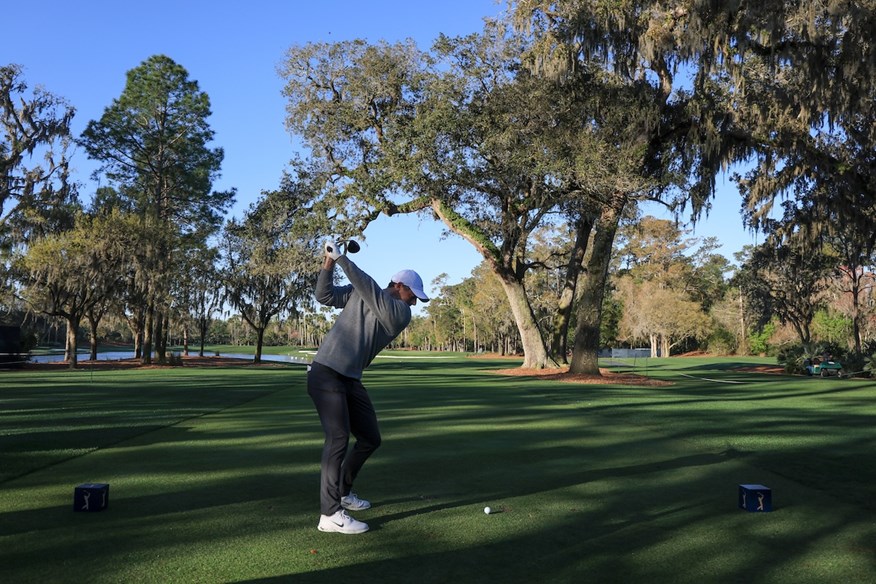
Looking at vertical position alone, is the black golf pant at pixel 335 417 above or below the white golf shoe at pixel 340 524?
above

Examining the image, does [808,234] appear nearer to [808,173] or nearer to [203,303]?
[808,173]

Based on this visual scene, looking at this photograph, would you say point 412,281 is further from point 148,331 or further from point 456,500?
point 148,331

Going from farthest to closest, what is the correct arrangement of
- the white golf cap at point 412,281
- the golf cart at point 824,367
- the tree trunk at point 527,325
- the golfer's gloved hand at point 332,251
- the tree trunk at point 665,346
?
1. the tree trunk at point 665,346
2. the tree trunk at point 527,325
3. the golf cart at point 824,367
4. the white golf cap at point 412,281
5. the golfer's gloved hand at point 332,251

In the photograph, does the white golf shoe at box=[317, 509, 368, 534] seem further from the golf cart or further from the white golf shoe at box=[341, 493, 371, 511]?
the golf cart

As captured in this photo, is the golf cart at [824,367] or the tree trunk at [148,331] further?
the tree trunk at [148,331]

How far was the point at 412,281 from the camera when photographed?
5824mm

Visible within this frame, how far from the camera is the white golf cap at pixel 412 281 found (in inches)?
226

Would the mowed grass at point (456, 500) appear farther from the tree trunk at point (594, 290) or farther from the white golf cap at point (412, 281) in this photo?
the tree trunk at point (594, 290)

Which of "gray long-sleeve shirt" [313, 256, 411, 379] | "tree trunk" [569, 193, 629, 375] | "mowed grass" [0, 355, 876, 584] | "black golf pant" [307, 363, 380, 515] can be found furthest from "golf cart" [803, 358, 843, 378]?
"gray long-sleeve shirt" [313, 256, 411, 379]

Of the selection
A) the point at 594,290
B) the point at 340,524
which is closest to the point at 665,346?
the point at 594,290

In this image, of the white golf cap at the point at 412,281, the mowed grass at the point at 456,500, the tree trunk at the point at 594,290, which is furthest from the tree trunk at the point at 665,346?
the white golf cap at the point at 412,281

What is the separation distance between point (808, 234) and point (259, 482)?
2883cm

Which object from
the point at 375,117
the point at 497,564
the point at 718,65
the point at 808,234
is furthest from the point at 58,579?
the point at 808,234

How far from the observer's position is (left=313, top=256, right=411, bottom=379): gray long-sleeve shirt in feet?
18.3
